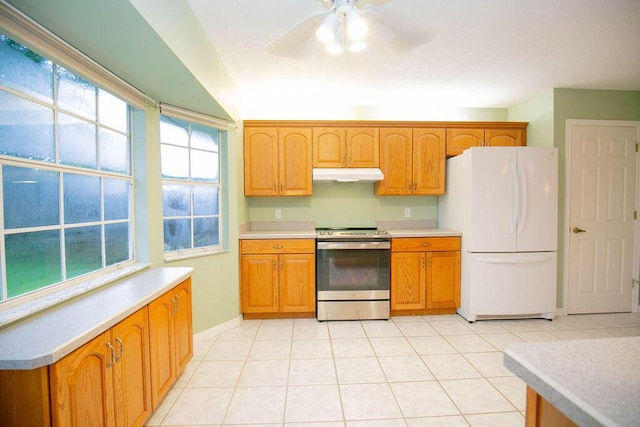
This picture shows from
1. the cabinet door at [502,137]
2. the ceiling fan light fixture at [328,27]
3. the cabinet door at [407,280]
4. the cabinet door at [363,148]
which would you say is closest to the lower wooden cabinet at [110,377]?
the ceiling fan light fixture at [328,27]

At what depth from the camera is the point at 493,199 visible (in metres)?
2.90

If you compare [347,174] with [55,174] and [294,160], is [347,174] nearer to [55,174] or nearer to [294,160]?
[294,160]

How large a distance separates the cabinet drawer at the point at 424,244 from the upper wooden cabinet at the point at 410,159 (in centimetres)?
60

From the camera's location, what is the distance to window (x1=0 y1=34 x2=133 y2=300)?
128 centimetres

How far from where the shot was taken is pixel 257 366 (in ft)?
7.23

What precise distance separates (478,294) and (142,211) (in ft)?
10.6

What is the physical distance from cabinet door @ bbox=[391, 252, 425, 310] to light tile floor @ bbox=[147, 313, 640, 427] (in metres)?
0.19

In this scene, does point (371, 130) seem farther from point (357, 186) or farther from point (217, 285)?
point (217, 285)

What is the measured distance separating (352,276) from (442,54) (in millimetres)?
2230

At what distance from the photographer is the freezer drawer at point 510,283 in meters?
2.94

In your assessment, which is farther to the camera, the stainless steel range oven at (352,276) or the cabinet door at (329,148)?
the cabinet door at (329,148)

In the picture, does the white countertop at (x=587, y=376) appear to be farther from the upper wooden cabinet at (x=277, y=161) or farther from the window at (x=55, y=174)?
the upper wooden cabinet at (x=277, y=161)

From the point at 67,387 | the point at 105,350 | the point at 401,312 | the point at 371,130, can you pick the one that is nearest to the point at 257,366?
the point at 105,350

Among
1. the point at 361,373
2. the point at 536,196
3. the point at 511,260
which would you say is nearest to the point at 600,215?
the point at 536,196
